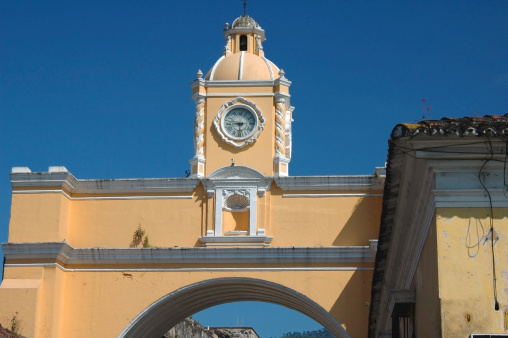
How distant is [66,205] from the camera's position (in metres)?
19.1

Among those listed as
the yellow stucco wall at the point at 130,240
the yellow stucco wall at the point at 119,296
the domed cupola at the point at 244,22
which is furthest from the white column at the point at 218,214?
the domed cupola at the point at 244,22

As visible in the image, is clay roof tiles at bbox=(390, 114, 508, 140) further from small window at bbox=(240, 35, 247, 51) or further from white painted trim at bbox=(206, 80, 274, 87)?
small window at bbox=(240, 35, 247, 51)

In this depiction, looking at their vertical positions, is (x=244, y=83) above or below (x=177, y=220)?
above

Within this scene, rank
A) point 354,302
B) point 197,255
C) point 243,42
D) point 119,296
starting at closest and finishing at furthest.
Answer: point 354,302 → point 197,255 → point 119,296 → point 243,42

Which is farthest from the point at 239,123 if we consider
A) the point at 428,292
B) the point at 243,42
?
the point at 428,292

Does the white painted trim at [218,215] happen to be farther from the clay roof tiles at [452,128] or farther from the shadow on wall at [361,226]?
the clay roof tiles at [452,128]

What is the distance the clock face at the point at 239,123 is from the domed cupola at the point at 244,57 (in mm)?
654

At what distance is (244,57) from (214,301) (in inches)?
182

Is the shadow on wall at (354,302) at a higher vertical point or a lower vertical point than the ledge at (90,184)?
lower

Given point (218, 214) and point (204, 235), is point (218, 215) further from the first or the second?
point (204, 235)

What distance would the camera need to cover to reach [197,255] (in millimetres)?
18578

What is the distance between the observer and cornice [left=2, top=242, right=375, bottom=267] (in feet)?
60.6

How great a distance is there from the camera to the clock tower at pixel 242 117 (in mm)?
19156

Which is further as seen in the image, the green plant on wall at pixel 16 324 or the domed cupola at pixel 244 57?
the domed cupola at pixel 244 57
